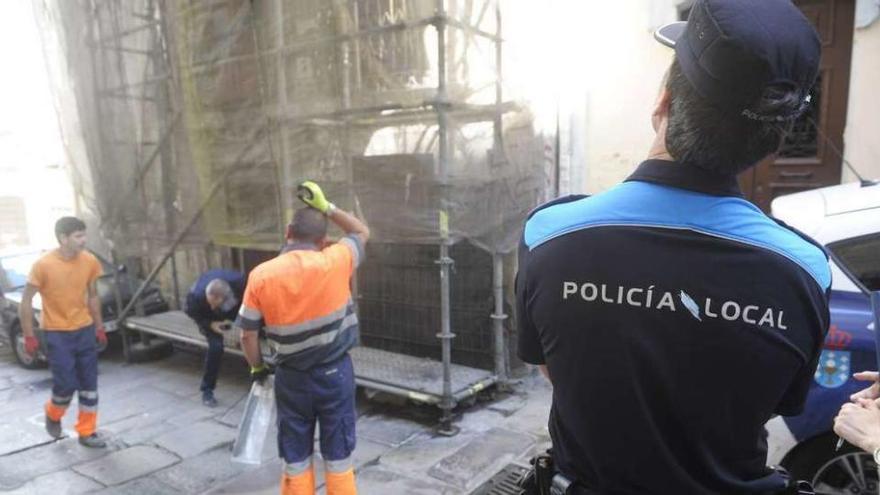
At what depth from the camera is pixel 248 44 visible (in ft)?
19.1

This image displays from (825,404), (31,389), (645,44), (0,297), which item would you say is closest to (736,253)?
(825,404)

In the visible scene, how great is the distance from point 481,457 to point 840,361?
2.54m

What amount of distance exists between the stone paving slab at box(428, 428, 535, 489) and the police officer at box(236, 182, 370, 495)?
3.08 feet

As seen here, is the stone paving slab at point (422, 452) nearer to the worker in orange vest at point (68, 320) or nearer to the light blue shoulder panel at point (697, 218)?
the worker in orange vest at point (68, 320)

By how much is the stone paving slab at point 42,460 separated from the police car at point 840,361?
17.0 ft

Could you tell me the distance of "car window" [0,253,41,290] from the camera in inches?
321

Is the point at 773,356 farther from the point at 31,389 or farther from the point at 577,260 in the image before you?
the point at 31,389

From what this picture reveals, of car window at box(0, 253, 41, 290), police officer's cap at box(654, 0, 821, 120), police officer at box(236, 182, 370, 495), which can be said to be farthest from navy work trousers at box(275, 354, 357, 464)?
car window at box(0, 253, 41, 290)

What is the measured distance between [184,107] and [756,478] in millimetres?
6554

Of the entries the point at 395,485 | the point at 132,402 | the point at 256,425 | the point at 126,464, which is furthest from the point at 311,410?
the point at 132,402

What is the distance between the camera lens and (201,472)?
4.72 meters

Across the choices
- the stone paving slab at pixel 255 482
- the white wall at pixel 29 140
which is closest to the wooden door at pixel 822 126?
the stone paving slab at pixel 255 482

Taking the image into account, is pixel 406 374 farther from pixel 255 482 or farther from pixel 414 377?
pixel 255 482

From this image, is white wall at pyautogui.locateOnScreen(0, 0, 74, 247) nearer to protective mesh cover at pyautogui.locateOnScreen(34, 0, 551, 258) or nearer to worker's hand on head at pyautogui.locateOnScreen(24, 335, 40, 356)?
protective mesh cover at pyautogui.locateOnScreen(34, 0, 551, 258)
